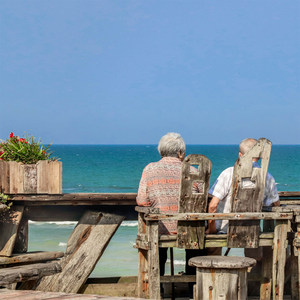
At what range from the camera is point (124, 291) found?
704 cm

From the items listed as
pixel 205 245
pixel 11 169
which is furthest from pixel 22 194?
pixel 205 245

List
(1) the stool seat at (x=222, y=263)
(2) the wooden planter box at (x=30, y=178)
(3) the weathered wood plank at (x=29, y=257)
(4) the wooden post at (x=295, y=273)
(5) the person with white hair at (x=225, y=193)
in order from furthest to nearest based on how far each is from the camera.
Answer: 1. (3) the weathered wood plank at (x=29, y=257)
2. (2) the wooden planter box at (x=30, y=178)
3. (4) the wooden post at (x=295, y=273)
4. (5) the person with white hair at (x=225, y=193)
5. (1) the stool seat at (x=222, y=263)

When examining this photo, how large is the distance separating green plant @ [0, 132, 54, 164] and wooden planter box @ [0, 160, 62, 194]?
0.41 ft

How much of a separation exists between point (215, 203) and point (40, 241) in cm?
1308

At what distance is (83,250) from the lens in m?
6.97

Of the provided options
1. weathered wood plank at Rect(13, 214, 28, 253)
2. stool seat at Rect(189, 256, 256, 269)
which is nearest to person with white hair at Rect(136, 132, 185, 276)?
stool seat at Rect(189, 256, 256, 269)

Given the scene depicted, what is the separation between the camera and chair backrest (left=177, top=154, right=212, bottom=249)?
17.2 ft

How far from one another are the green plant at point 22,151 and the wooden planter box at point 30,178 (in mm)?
124

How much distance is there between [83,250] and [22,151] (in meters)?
1.27

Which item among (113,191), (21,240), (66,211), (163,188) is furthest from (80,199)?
(113,191)

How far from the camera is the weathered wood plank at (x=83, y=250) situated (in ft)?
22.6

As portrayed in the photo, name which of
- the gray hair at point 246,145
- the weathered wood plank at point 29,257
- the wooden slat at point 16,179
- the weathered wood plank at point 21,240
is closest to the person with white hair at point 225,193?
the gray hair at point 246,145

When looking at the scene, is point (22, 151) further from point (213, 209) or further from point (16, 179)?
point (213, 209)

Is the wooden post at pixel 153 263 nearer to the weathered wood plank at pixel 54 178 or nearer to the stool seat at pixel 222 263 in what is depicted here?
the stool seat at pixel 222 263
